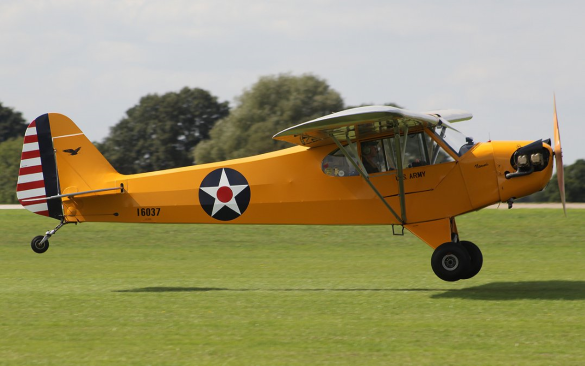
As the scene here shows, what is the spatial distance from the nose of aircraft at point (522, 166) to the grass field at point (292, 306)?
5.34 ft

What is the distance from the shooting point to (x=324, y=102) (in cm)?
6341

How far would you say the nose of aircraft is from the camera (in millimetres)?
12117

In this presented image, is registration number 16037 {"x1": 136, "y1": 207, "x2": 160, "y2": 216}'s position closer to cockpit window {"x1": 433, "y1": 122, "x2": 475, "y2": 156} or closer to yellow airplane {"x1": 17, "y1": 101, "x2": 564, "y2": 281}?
yellow airplane {"x1": 17, "y1": 101, "x2": 564, "y2": 281}

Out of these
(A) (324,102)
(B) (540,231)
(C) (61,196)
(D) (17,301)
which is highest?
(A) (324,102)

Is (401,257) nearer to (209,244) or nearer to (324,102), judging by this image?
(209,244)

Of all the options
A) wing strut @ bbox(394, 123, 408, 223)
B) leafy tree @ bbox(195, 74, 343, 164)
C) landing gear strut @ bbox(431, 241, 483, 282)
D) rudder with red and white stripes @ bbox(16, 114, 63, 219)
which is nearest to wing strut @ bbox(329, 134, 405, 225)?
wing strut @ bbox(394, 123, 408, 223)

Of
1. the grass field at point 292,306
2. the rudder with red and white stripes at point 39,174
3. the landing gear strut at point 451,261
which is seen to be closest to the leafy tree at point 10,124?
the grass field at point 292,306

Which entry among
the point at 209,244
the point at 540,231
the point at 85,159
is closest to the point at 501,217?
the point at 540,231

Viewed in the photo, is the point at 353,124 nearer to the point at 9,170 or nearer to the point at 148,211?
the point at 148,211

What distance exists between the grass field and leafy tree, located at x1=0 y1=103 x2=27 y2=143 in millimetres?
65720

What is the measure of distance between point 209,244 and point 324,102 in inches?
1653

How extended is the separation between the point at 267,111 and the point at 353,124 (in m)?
51.1

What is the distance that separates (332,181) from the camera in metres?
13.2

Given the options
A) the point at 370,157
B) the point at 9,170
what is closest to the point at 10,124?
the point at 9,170
